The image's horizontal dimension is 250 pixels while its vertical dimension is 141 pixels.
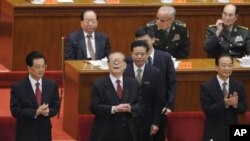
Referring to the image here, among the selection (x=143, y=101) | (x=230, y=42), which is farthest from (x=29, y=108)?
(x=230, y=42)

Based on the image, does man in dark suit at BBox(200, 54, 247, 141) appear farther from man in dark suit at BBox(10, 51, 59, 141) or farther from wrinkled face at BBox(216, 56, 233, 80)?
man in dark suit at BBox(10, 51, 59, 141)

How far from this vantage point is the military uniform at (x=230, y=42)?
10516 mm

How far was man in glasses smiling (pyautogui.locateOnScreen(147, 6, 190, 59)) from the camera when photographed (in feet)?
32.6

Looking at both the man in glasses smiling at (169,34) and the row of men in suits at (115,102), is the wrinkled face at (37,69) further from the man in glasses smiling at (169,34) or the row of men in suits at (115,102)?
the man in glasses smiling at (169,34)

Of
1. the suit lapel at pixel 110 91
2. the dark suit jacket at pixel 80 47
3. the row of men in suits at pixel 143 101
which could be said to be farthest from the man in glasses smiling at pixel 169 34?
the suit lapel at pixel 110 91

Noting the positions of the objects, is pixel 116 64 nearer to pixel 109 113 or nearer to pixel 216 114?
pixel 109 113

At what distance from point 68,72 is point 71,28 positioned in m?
1.89

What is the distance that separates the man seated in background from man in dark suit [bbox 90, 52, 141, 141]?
2.34 metres

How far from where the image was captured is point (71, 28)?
1199 centimetres

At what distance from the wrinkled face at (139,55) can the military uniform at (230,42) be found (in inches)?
75.7

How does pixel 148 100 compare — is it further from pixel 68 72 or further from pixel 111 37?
pixel 111 37

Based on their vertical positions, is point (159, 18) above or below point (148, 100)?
above

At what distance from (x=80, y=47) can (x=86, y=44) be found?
8 centimetres

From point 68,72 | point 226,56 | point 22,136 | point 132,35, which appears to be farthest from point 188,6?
point 22,136
